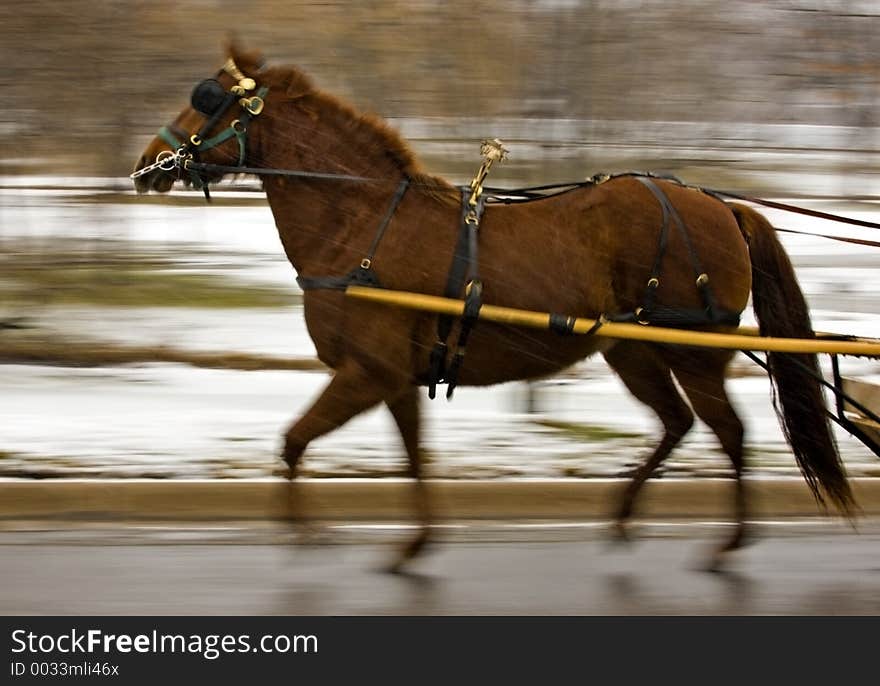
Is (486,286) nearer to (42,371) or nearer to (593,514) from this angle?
(593,514)

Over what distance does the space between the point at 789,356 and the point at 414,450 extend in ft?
5.60

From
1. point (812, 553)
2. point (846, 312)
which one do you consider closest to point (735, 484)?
point (812, 553)

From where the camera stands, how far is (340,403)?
5707mm

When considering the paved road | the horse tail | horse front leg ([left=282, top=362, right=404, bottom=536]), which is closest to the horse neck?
horse front leg ([left=282, top=362, right=404, bottom=536])

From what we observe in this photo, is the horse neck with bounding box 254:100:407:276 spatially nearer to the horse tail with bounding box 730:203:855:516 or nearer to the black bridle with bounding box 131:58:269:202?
the black bridle with bounding box 131:58:269:202

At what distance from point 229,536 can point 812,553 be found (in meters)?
2.64

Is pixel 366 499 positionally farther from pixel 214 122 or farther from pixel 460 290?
pixel 214 122

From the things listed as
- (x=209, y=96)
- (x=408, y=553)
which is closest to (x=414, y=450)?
(x=408, y=553)

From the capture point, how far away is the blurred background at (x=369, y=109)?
7.89 meters

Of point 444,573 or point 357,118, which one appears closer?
point 444,573

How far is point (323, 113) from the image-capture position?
6012 mm

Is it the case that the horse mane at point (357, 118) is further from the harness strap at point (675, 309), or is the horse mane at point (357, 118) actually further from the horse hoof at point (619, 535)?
the horse hoof at point (619, 535)

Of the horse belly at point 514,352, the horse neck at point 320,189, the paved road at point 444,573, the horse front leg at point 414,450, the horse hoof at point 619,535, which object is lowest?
the paved road at point 444,573

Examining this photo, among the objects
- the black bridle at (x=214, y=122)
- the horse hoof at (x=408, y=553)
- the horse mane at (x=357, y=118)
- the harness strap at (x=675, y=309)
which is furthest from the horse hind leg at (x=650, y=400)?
the black bridle at (x=214, y=122)
